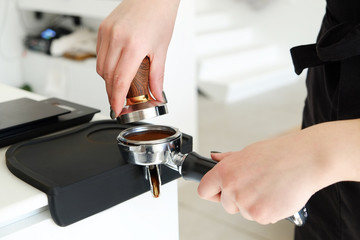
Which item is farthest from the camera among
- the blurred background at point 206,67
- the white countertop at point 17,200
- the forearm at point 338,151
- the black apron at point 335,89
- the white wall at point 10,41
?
the white wall at point 10,41

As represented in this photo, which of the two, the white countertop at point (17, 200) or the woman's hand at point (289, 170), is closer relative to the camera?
the woman's hand at point (289, 170)

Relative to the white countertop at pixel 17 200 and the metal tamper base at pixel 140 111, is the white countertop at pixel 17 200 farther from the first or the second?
the metal tamper base at pixel 140 111

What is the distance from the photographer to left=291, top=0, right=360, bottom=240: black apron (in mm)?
859

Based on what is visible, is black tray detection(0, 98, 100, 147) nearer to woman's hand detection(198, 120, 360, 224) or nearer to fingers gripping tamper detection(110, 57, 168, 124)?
fingers gripping tamper detection(110, 57, 168, 124)

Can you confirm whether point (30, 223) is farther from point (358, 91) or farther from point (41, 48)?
point (41, 48)

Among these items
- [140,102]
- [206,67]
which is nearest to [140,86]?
[140,102]

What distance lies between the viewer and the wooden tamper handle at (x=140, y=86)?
78 centimetres

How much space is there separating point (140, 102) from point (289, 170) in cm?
30

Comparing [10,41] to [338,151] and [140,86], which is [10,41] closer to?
[140,86]

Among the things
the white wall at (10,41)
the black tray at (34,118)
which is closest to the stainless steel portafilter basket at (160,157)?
the black tray at (34,118)

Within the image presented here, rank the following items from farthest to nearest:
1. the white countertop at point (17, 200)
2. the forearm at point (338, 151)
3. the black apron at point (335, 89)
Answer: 1. the black apron at point (335, 89)
2. the white countertop at point (17, 200)
3. the forearm at point (338, 151)

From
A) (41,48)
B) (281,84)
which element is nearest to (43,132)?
(41,48)

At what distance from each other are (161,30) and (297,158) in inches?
13.7

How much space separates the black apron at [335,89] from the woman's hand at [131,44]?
293mm
